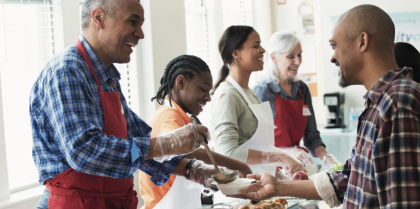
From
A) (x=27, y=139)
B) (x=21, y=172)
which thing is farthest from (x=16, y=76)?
(x=21, y=172)

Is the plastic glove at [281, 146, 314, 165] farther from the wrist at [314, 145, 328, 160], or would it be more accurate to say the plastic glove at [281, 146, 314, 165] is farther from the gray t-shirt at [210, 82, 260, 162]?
the gray t-shirt at [210, 82, 260, 162]

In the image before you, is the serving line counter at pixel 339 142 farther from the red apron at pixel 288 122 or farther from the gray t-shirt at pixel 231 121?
the gray t-shirt at pixel 231 121

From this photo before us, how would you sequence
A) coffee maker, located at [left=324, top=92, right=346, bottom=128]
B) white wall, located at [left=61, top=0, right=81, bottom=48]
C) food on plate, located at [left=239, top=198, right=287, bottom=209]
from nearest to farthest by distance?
food on plate, located at [left=239, top=198, right=287, bottom=209] < white wall, located at [left=61, top=0, right=81, bottom=48] < coffee maker, located at [left=324, top=92, right=346, bottom=128]

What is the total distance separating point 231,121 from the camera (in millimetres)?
2160

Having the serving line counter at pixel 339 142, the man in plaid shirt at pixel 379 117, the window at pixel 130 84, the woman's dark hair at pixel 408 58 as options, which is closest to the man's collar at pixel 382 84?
the man in plaid shirt at pixel 379 117

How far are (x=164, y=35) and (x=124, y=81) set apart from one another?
0.55 m

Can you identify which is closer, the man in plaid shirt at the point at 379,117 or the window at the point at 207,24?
the man in plaid shirt at the point at 379,117

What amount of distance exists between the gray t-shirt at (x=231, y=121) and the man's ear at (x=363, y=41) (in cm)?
101

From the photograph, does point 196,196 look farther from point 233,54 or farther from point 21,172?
point 21,172

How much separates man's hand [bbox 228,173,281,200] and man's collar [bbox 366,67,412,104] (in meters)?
0.58

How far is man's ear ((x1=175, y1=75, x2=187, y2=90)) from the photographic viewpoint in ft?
6.19

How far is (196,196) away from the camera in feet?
6.05

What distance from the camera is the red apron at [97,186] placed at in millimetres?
1228

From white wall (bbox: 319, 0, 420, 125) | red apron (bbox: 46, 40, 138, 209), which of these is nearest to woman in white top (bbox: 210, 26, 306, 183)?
red apron (bbox: 46, 40, 138, 209)
